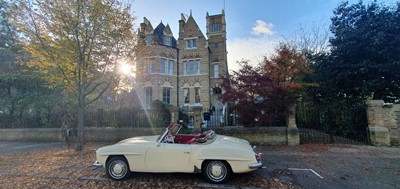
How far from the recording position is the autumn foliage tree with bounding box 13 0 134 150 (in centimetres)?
681

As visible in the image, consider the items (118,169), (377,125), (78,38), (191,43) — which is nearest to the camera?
(118,169)

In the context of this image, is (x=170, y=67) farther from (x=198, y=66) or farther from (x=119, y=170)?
(x=119, y=170)

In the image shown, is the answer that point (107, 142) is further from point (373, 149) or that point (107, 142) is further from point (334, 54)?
point (334, 54)

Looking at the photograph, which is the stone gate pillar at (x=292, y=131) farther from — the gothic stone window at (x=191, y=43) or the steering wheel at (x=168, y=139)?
the gothic stone window at (x=191, y=43)

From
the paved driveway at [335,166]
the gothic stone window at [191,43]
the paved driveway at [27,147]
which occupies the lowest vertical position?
the paved driveway at [27,147]

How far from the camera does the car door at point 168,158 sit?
160 inches

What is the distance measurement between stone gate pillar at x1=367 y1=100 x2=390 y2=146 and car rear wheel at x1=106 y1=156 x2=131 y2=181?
31.9 feet

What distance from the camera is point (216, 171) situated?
404cm

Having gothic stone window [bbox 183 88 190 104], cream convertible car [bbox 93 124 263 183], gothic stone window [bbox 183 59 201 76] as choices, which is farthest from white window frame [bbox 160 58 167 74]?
cream convertible car [bbox 93 124 263 183]

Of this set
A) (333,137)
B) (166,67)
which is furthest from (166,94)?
(333,137)

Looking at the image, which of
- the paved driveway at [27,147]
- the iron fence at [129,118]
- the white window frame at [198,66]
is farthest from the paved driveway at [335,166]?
the white window frame at [198,66]

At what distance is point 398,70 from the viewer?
9102 mm

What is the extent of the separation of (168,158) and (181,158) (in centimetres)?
29

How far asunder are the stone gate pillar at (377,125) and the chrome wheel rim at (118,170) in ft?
32.1
